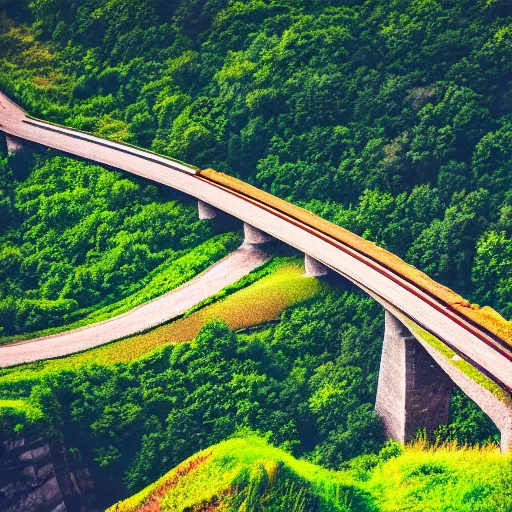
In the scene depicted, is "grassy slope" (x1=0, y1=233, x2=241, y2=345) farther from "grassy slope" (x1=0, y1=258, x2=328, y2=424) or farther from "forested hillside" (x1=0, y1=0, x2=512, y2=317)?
"forested hillside" (x1=0, y1=0, x2=512, y2=317)

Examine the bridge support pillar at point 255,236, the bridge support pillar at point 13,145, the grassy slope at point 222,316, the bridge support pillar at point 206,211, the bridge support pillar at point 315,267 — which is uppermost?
the bridge support pillar at point 13,145

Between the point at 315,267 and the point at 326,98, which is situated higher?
the point at 326,98

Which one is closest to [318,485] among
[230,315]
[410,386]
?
[410,386]

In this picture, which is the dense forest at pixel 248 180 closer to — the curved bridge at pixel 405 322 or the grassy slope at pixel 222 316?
the grassy slope at pixel 222 316

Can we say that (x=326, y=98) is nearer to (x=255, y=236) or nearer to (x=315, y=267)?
(x=255, y=236)

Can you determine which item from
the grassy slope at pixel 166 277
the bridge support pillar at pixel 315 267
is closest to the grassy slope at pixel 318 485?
the bridge support pillar at pixel 315 267

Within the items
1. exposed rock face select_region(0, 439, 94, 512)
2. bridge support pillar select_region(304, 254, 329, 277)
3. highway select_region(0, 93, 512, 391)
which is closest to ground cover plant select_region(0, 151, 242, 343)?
highway select_region(0, 93, 512, 391)
